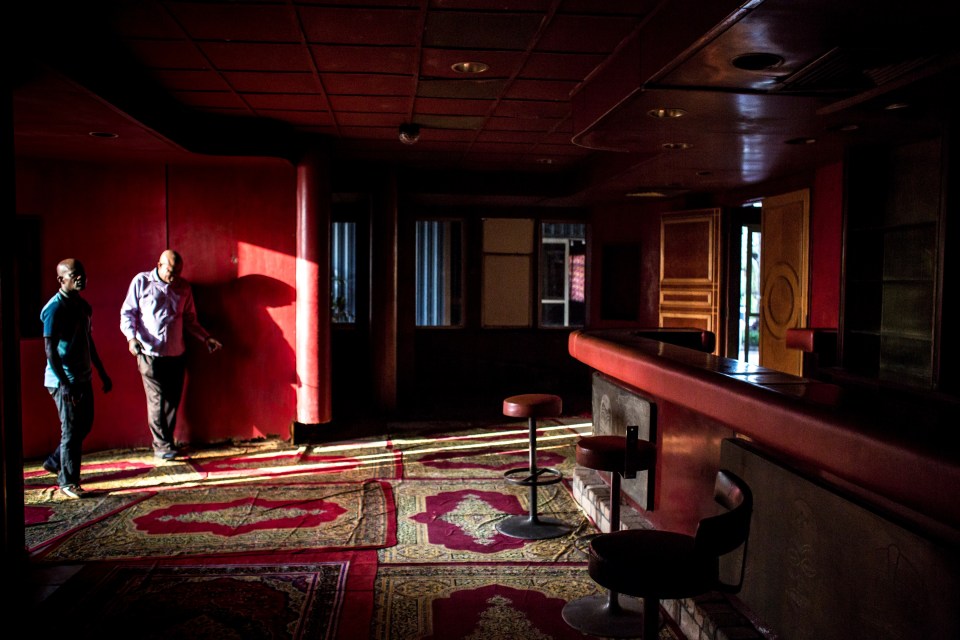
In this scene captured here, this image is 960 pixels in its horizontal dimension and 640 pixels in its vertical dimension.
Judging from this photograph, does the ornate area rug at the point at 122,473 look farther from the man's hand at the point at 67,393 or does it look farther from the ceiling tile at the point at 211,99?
the ceiling tile at the point at 211,99

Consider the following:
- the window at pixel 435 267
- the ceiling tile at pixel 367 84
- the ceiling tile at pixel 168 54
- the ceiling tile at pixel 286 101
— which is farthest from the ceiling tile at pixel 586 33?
A: the window at pixel 435 267

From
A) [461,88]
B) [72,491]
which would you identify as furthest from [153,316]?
[461,88]

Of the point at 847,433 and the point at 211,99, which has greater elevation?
the point at 211,99

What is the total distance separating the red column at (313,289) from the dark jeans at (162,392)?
3.41 ft

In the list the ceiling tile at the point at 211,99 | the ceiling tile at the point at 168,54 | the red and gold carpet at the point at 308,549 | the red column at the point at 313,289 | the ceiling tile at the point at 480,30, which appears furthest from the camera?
the red column at the point at 313,289

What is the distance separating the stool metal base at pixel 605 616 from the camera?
2.98 meters

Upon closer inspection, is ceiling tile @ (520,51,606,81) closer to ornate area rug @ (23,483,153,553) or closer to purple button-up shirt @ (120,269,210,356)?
purple button-up shirt @ (120,269,210,356)

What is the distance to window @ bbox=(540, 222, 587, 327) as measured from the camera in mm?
10500

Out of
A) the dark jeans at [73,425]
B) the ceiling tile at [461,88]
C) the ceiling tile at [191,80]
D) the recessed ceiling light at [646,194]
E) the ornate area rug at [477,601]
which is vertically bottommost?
the ornate area rug at [477,601]

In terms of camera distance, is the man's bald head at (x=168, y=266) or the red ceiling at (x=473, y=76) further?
the man's bald head at (x=168, y=266)

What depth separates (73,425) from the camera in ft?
15.7

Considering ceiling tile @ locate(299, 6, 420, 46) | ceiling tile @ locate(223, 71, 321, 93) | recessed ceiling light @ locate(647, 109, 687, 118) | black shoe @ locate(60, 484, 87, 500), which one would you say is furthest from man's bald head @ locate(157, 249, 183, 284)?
recessed ceiling light @ locate(647, 109, 687, 118)

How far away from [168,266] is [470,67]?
3.13m

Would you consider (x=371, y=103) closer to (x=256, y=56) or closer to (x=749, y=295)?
(x=256, y=56)
